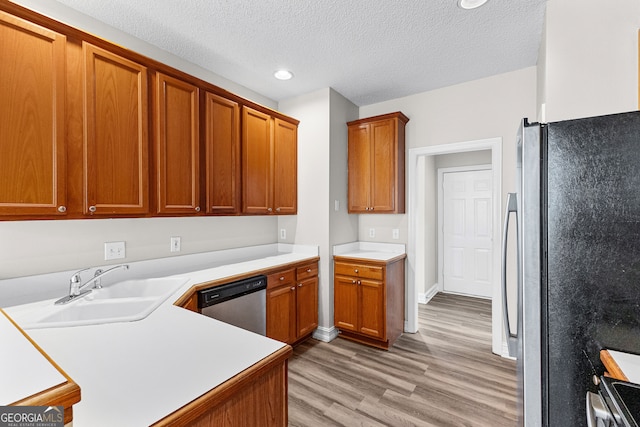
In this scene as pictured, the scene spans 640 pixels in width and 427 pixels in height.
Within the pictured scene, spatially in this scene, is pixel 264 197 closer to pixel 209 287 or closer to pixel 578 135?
pixel 209 287

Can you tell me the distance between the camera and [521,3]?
191cm

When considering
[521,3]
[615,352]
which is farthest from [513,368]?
[521,3]

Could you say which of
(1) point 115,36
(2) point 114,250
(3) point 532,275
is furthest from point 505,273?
(1) point 115,36

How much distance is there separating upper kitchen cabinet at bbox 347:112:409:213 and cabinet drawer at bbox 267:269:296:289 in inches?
45.4

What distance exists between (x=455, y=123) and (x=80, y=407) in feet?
11.5

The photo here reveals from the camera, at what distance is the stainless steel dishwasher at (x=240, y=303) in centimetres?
201

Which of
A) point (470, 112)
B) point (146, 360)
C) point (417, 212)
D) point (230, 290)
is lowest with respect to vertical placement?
point (230, 290)

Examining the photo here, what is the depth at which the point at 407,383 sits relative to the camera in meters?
2.37

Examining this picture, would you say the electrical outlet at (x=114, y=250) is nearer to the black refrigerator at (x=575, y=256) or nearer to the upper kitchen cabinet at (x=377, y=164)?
the upper kitchen cabinet at (x=377, y=164)

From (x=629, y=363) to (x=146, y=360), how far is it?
5.21ft

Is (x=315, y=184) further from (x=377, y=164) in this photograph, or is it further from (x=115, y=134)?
(x=115, y=134)

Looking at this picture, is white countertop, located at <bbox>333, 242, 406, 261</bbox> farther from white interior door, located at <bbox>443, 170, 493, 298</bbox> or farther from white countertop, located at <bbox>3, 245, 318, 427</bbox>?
white countertop, located at <bbox>3, 245, 318, 427</bbox>

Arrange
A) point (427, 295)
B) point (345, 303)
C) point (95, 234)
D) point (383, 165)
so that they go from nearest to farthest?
point (95, 234)
point (345, 303)
point (383, 165)
point (427, 295)

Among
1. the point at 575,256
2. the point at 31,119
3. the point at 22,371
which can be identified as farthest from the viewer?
the point at 31,119
